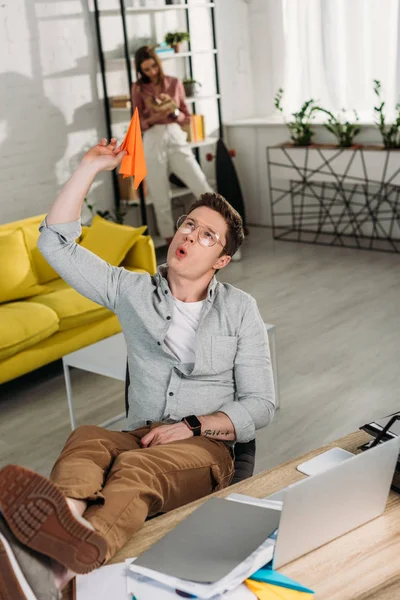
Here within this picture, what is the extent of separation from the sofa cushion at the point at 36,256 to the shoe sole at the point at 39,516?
121 inches

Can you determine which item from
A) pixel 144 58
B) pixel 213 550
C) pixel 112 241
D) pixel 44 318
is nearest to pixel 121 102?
pixel 144 58

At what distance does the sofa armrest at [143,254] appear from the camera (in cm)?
439

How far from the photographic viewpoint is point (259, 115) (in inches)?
274

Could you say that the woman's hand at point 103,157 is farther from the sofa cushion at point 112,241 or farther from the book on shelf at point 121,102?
the book on shelf at point 121,102

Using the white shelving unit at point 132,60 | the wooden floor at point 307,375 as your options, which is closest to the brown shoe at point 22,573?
the wooden floor at point 307,375

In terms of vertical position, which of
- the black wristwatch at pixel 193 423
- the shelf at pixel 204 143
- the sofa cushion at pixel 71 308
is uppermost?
the shelf at pixel 204 143

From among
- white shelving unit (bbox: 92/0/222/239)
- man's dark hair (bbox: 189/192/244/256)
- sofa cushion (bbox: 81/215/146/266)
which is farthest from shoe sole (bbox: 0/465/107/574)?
white shelving unit (bbox: 92/0/222/239)

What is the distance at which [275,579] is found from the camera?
4.39 ft

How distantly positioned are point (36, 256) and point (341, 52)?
3.13 m

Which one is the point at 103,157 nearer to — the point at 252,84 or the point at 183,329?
the point at 183,329

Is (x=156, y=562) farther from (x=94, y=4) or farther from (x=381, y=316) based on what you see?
(x=94, y=4)

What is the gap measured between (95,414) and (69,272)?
65.7 inches

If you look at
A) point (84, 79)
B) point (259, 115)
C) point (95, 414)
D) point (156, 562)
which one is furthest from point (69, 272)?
point (259, 115)

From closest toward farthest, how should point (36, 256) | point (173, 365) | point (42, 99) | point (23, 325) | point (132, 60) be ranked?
point (173, 365), point (23, 325), point (36, 256), point (42, 99), point (132, 60)
